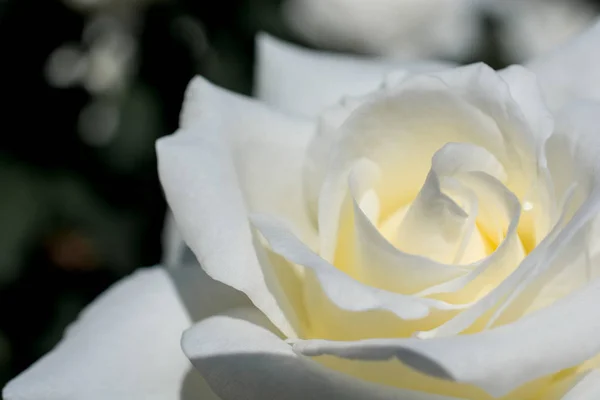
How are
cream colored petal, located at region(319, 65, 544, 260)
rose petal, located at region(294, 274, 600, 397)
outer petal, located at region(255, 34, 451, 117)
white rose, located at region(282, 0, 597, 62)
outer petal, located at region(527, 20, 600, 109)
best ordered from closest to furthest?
1. rose petal, located at region(294, 274, 600, 397)
2. cream colored petal, located at region(319, 65, 544, 260)
3. outer petal, located at region(527, 20, 600, 109)
4. outer petal, located at region(255, 34, 451, 117)
5. white rose, located at region(282, 0, 597, 62)

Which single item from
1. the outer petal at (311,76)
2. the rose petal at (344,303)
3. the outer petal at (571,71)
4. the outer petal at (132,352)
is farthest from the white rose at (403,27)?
the rose petal at (344,303)

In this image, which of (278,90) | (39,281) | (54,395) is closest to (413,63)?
(278,90)

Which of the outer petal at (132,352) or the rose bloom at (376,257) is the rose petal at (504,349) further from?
the outer petal at (132,352)

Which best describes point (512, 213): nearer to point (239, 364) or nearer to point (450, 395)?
point (450, 395)

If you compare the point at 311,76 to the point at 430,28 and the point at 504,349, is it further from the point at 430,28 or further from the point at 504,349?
the point at 430,28

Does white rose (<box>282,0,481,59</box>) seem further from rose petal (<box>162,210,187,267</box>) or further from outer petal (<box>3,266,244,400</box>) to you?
outer petal (<box>3,266,244,400</box>)

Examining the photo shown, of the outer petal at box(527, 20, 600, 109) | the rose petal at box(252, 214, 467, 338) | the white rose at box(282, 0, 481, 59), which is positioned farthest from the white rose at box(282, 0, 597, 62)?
the rose petal at box(252, 214, 467, 338)

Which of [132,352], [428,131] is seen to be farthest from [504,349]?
[132,352]
